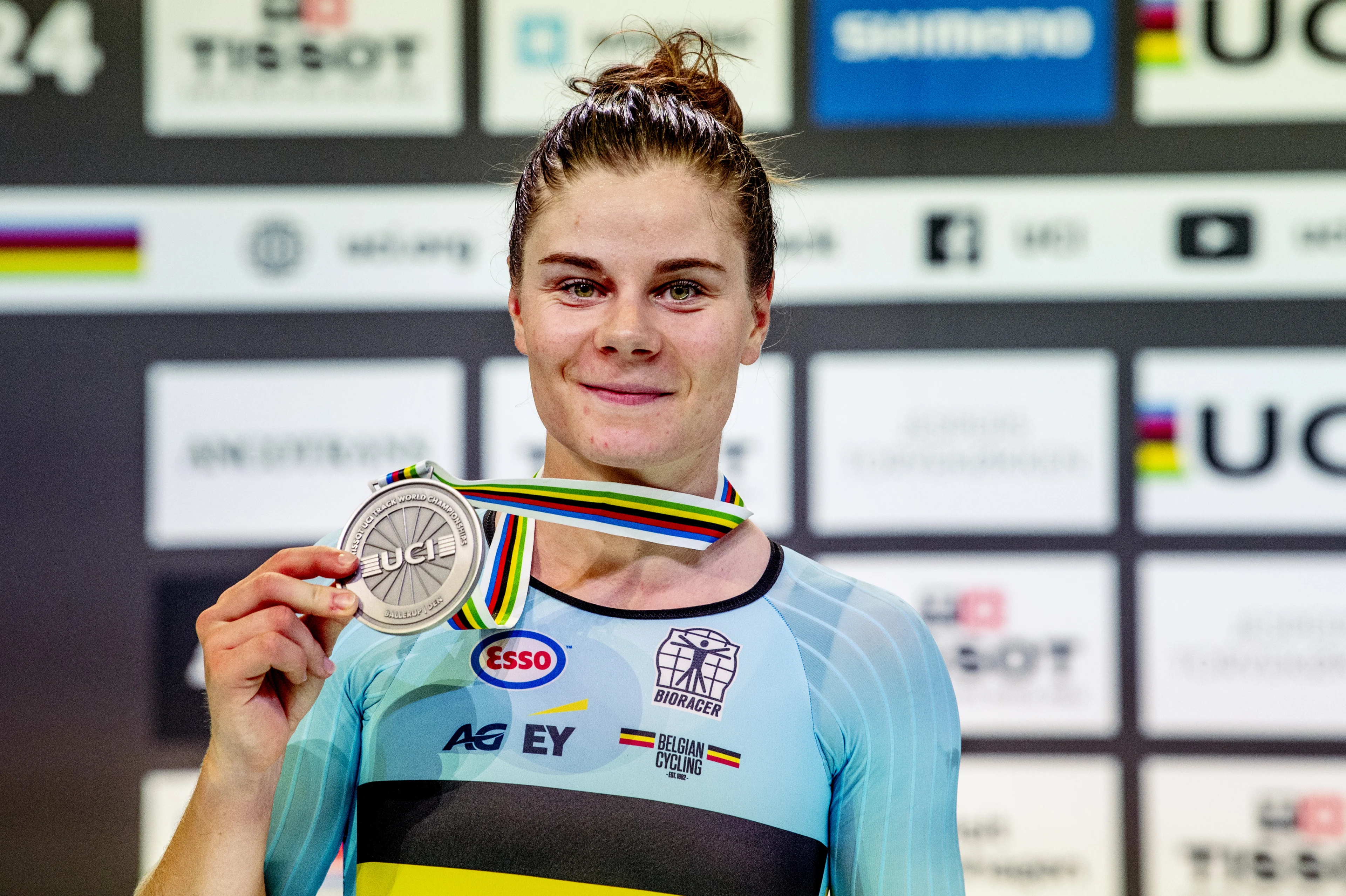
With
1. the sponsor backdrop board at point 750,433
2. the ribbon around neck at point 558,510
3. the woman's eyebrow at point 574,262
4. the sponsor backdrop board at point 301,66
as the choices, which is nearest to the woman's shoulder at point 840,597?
the ribbon around neck at point 558,510

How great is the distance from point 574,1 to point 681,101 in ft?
5.48

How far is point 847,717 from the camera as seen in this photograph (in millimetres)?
1020

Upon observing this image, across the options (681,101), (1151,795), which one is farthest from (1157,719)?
(681,101)

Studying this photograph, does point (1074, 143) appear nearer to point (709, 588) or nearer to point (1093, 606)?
point (1093, 606)

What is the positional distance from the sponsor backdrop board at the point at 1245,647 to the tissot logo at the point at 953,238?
82 cm

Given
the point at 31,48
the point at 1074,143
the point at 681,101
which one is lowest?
the point at 681,101

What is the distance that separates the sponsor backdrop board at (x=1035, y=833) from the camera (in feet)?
8.17

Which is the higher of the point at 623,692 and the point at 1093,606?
the point at 623,692

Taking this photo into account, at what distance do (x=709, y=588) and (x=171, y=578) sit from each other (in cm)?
193

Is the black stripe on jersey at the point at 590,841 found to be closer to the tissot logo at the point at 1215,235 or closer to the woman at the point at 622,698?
the woman at the point at 622,698

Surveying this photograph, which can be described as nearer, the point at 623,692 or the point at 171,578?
the point at 623,692

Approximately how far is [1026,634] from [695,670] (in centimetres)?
170

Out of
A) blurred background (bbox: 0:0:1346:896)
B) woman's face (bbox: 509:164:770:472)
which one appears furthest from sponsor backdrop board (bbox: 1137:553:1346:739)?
woman's face (bbox: 509:164:770:472)

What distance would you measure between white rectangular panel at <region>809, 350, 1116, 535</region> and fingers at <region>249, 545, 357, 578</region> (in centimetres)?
174
